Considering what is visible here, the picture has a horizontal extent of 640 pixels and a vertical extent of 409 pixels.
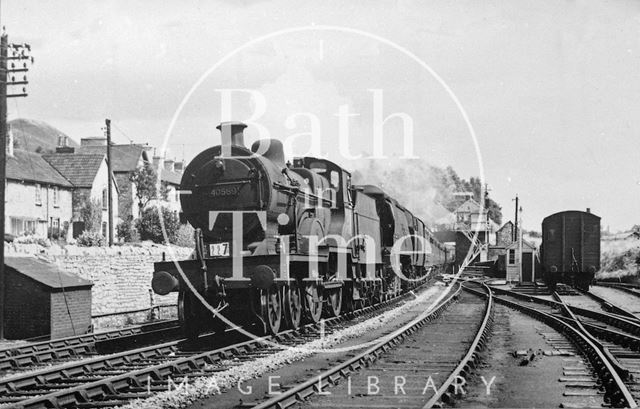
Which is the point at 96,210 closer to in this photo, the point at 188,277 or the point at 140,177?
the point at 140,177

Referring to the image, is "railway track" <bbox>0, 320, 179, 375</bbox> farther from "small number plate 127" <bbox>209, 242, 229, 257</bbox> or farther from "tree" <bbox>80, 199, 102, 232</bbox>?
"tree" <bbox>80, 199, 102, 232</bbox>

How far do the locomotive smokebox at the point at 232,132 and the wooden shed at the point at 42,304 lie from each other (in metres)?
5.89

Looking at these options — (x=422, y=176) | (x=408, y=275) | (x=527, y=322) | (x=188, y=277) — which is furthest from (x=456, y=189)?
(x=188, y=277)

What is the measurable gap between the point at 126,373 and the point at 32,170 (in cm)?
3518

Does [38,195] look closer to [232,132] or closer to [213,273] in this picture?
[232,132]

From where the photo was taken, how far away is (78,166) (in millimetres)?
47812

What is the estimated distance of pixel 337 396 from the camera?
8734 millimetres

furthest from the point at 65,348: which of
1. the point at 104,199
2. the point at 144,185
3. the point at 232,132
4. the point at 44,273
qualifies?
the point at 144,185

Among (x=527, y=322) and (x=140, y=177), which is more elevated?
(x=140, y=177)

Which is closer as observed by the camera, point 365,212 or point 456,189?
point 365,212

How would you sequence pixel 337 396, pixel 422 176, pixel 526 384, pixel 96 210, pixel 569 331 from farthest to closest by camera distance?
1. pixel 422 176
2. pixel 96 210
3. pixel 569 331
4. pixel 526 384
5. pixel 337 396

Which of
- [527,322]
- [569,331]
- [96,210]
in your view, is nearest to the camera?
[569,331]

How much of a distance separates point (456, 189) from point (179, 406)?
437 ft

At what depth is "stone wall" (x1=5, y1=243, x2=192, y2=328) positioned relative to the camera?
20.0 meters
